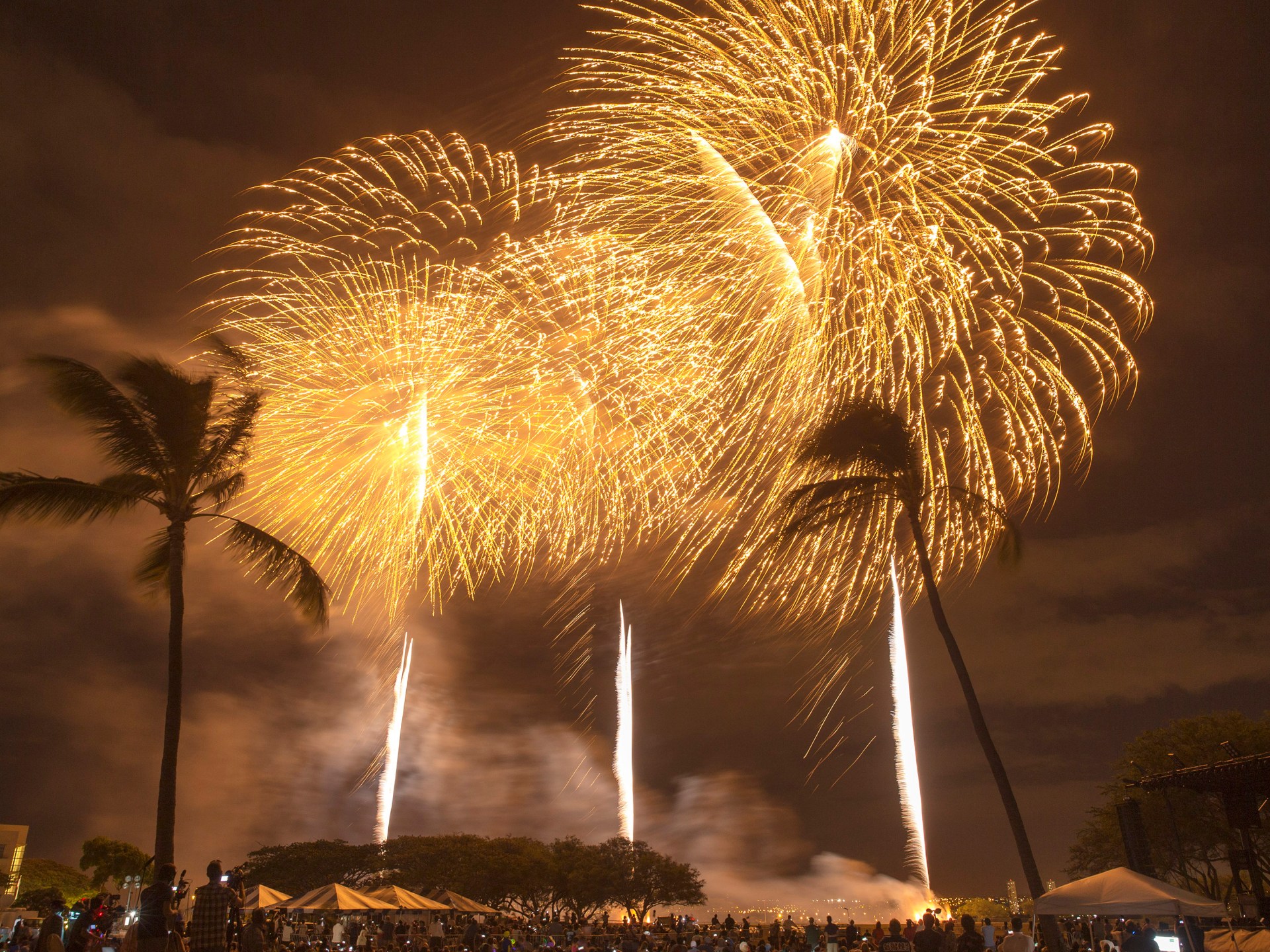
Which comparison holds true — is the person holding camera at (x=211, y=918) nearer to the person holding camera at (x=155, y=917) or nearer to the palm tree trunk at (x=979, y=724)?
the person holding camera at (x=155, y=917)

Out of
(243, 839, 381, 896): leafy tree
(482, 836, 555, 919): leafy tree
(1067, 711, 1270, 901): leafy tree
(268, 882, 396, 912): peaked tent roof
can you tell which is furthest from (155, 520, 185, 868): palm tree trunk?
(243, 839, 381, 896): leafy tree

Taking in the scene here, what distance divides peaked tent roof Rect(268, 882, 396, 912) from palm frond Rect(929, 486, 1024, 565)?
15.8 metres

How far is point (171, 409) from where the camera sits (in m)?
13.8

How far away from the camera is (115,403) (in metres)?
13.5

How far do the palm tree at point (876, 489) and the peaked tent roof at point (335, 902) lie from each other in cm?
1432

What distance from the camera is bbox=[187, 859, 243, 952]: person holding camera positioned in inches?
287

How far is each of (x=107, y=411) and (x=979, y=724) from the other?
46.2 feet

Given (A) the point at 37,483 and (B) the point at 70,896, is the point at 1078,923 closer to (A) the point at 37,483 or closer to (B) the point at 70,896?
(A) the point at 37,483

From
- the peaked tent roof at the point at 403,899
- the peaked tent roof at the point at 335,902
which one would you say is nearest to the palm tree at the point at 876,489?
the peaked tent roof at the point at 335,902

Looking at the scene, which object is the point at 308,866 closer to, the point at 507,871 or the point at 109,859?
the point at 507,871

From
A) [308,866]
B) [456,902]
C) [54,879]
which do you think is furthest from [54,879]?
[456,902]

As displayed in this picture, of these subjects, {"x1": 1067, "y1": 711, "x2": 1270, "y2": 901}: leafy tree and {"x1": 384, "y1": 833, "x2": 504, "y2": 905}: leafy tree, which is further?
{"x1": 384, "y1": 833, "x2": 504, "y2": 905}: leafy tree

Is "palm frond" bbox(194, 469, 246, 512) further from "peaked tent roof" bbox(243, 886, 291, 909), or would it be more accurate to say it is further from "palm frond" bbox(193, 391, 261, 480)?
"peaked tent roof" bbox(243, 886, 291, 909)

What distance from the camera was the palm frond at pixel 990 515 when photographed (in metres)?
14.1
